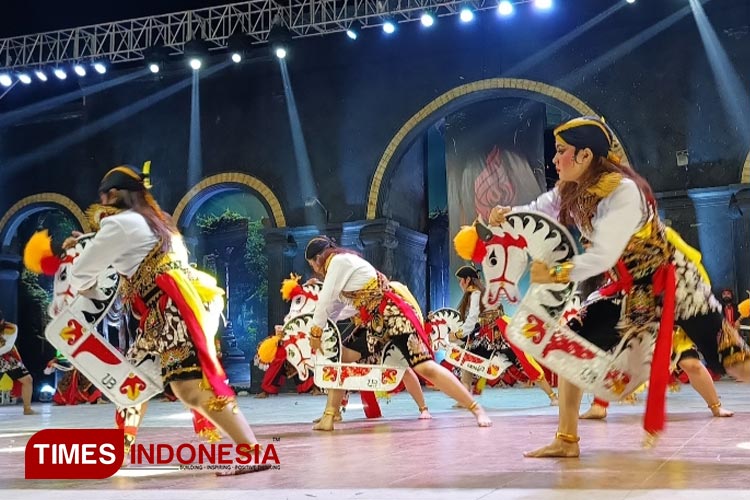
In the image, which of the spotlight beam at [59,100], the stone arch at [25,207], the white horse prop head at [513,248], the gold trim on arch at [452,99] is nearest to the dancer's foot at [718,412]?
the white horse prop head at [513,248]

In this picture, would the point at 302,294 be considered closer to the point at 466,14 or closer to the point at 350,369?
the point at 350,369

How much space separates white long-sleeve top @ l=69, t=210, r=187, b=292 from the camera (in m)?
3.42

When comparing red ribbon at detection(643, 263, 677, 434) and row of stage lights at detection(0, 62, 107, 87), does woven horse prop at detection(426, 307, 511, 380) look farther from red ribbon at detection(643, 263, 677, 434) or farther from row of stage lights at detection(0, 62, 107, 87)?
row of stage lights at detection(0, 62, 107, 87)

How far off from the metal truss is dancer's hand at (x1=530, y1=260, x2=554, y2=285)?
9373 millimetres

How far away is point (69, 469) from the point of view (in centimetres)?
352

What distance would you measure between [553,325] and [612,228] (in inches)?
17.0

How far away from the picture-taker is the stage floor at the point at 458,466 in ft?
9.06

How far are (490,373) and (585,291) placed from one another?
14.4 feet

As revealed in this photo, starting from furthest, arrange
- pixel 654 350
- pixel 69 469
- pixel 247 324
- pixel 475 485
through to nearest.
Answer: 1. pixel 247 324
2. pixel 69 469
3. pixel 654 350
4. pixel 475 485

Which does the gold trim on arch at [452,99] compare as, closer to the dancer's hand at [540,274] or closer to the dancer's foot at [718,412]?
the dancer's foot at [718,412]

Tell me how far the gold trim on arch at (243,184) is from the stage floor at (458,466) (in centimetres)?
780

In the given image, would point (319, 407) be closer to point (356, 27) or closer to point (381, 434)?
point (381, 434)

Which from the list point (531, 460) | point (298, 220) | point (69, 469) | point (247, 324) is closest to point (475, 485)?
point (531, 460)

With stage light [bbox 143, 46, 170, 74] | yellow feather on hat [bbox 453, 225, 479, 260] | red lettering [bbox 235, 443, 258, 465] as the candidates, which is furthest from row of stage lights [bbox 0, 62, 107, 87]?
red lettering [bbox 235, 443, 258, 465]
